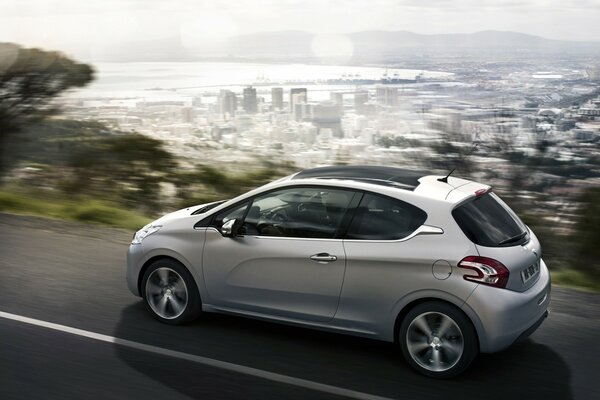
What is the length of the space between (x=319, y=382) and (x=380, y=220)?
52.0 inches

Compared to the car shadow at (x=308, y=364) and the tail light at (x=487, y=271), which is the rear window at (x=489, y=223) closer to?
the tail light at (x=487, y=271)

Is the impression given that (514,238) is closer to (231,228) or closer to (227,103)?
(231,228)

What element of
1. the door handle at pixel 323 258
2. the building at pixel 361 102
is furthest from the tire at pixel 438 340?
the building at pixel 361 102

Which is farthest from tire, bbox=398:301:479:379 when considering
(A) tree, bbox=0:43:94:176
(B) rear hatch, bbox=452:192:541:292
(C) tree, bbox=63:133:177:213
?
(A) tree, bbox=0:43:94:176

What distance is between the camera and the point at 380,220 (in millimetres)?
6328

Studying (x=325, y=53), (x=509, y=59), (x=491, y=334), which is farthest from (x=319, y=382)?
(x=325, y=53)

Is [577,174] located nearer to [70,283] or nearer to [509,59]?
[509,59]

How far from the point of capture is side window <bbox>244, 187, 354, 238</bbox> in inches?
255

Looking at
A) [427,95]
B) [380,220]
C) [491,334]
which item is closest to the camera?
[491,334]

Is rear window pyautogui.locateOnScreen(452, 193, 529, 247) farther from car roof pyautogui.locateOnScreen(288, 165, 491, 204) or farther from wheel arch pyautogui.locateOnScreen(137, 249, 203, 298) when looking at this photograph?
wheel arch pyautogui.locateOnScreen(137, 249, 203, 298)

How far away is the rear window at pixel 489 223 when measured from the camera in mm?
6051

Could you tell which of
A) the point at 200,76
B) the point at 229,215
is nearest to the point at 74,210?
the point at 200,76

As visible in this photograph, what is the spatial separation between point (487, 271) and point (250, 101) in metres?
9.36

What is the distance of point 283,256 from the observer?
656 centimetres
